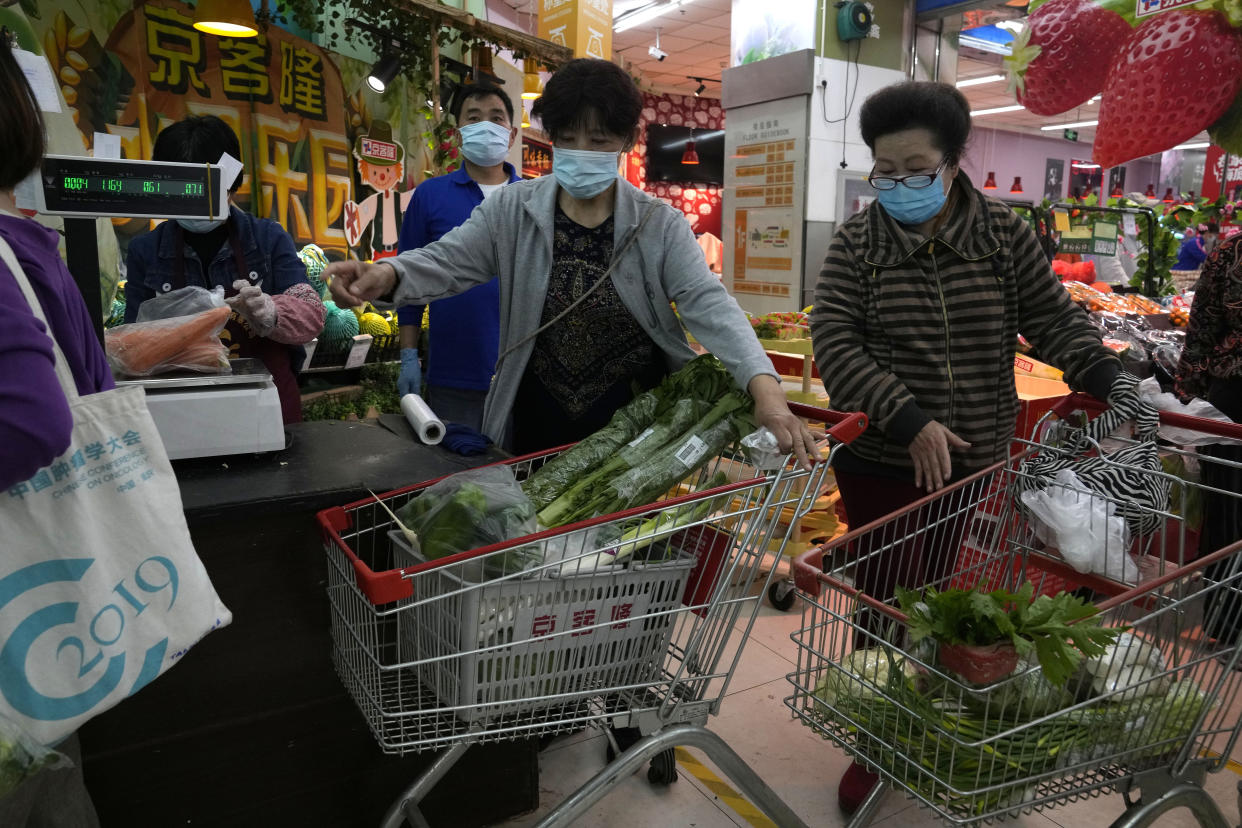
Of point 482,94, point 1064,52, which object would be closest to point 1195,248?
point 1064,52

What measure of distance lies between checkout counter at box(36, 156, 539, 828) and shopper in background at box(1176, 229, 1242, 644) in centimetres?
277

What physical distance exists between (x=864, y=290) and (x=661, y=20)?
415 inches

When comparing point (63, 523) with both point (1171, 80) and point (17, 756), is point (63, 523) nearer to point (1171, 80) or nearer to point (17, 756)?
point (17, 756)

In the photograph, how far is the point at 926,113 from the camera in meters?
2.19

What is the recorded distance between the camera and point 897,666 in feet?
5.03

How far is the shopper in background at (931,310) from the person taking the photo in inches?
86.8

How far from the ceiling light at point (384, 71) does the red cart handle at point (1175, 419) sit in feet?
18.7

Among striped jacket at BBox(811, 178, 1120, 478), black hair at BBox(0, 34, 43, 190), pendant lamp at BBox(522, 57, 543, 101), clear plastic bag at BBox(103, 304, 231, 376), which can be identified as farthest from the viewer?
pendant lamp at BBox(522, 57, 543, 101)

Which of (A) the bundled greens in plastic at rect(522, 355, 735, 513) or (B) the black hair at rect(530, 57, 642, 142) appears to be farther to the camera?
(B) the black hair at rect(530, 57, 642, 142)

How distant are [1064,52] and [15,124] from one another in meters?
3.95

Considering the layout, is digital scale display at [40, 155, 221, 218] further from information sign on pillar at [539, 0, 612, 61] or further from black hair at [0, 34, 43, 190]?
information sign on pillar at [539, 0, 612, 61]

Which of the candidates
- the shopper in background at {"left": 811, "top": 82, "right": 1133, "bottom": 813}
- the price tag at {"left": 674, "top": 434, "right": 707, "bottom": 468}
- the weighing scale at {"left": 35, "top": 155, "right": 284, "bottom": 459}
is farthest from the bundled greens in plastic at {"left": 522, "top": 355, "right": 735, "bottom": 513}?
the weighing scale at {"left": 35, "top": 155, "right": 284, "bottom": 459}

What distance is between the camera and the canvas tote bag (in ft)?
3.65

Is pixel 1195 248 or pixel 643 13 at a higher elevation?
pixel 643 13
